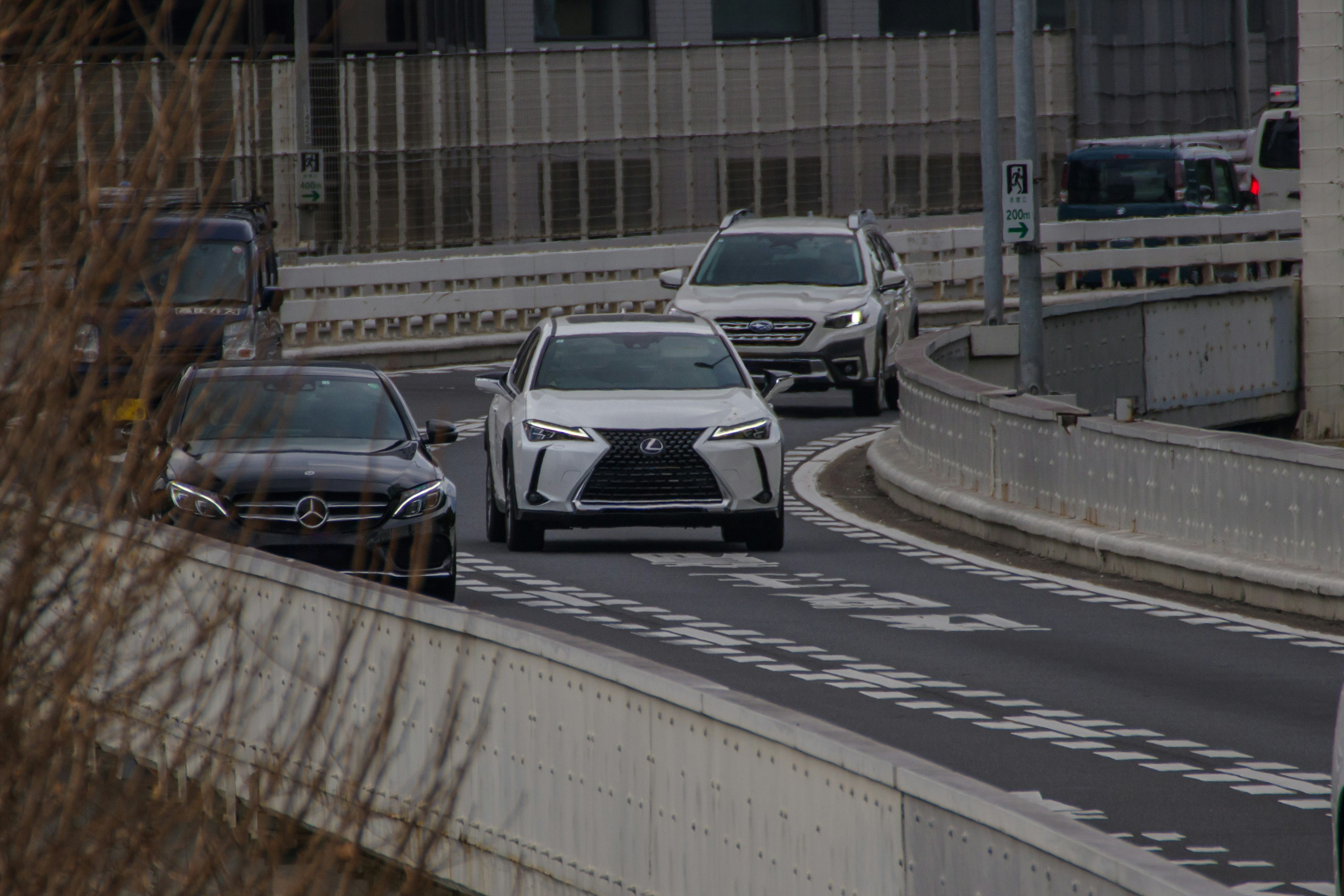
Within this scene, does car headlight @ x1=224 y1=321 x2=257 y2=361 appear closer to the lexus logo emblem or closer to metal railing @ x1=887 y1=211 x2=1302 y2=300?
the lexus logo emblem

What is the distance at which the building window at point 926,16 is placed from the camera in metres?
64.1

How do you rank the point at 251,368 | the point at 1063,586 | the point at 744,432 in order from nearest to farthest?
the point at 251,368 < the point at 1063,586 < the point at 744,432

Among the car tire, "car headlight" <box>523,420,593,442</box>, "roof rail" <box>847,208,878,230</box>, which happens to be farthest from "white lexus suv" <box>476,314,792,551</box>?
"roof rail" <box>847,208,878,230</box>

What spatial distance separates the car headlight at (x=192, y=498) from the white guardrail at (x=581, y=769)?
15 cm

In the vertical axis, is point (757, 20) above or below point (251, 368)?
above

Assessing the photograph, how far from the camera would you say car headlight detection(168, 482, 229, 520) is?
4.69m

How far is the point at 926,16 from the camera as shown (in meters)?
64.4

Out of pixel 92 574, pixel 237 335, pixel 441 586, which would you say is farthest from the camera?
pixel 441 586

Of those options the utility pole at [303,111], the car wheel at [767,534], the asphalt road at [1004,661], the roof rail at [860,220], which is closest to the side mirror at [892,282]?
the roof rail at [860,220]

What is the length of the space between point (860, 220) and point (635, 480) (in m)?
11.8

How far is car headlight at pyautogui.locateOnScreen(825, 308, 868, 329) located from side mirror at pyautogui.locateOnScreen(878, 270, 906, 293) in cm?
33

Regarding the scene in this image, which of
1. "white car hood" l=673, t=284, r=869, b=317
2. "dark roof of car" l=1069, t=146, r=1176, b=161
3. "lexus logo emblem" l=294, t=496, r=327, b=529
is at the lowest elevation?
"lexus logo emblem" l=294, t=496, r=327, b=529

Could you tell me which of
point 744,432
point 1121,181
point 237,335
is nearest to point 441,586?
point 744,432

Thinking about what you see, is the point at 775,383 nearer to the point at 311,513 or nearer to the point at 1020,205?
the point at 311,513
